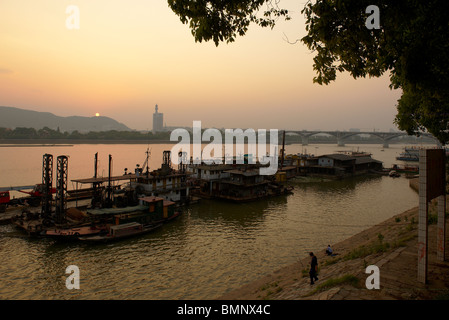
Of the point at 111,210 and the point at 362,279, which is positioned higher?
the point at 362,279

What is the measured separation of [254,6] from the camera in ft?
29.3

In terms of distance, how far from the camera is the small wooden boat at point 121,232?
2005cm

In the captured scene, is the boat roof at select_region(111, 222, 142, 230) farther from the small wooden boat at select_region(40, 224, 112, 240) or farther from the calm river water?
the calm river water

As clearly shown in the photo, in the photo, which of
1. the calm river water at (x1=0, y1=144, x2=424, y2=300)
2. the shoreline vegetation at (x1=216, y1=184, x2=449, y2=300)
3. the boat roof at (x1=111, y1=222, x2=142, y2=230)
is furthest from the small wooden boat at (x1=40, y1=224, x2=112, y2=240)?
the shoreline vegetation at (x1=216, y1=184, x2=449, y2=300)

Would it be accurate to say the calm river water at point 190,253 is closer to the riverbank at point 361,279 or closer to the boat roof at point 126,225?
the boat roof at point 126,225

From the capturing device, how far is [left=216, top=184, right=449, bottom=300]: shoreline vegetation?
8352 mm

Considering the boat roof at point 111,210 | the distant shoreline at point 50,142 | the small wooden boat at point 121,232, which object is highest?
the distant shoreline at point 50,142

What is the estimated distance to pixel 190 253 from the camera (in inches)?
732

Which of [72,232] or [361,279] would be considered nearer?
[361,279]

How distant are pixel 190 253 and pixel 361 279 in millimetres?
11644

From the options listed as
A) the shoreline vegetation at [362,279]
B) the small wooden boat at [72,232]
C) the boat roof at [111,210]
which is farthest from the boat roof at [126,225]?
the shoreline vegetation at [362,279]

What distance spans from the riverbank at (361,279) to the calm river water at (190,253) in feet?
5.69

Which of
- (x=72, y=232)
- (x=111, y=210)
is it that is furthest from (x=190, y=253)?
(x=72, y=232)

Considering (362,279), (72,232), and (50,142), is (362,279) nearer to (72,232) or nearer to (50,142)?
(72,232)
